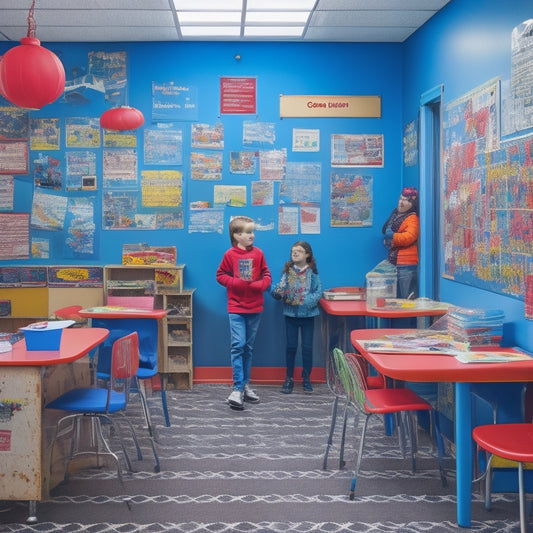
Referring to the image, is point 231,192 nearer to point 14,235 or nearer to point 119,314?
→ point 119,314

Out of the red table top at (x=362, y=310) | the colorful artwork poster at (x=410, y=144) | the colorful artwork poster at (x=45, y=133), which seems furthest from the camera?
the colorful artwork poster at (x=45, y=133)

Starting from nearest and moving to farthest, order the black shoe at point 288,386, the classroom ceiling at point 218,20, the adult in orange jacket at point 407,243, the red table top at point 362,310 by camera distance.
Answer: the red table top at point 362,310 < the classroom ceiling at point 218,20 < the adult in orange jacket at point 407,243 < the black shoe at point 288,386

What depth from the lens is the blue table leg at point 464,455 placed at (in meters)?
3.11

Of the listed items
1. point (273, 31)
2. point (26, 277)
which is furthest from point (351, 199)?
point (26, 277)

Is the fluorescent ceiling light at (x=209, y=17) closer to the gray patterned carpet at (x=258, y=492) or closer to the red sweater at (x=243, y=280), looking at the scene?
the red sweater at (x=243, y=280)

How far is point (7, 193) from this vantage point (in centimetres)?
613

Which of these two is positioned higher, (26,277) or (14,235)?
(14,235)

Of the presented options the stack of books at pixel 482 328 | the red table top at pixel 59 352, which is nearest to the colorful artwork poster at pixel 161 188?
the red table top at pixel 59 352

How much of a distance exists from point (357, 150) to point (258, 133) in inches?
36.0

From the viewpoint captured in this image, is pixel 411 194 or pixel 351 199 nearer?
pixel 411 194

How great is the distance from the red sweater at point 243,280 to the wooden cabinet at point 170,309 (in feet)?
1.79

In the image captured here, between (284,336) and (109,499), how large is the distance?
9.84ft

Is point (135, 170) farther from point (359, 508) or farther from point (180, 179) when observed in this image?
point (359, 508)

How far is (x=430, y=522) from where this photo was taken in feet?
10.4
